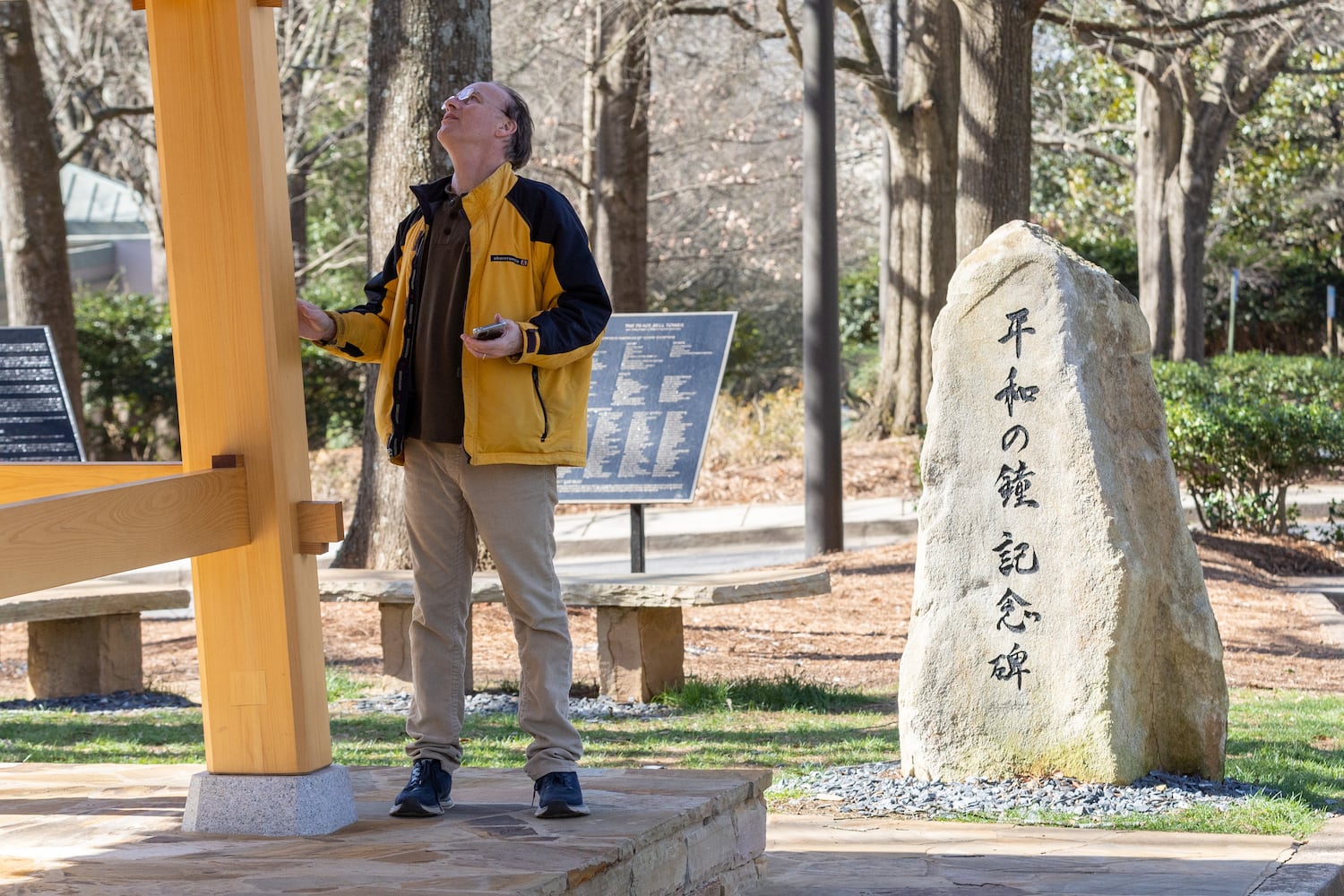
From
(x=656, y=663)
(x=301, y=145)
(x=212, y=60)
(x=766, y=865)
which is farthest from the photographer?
(x=301, y=145)

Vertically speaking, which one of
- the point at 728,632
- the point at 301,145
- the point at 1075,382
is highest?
the point at 301,145

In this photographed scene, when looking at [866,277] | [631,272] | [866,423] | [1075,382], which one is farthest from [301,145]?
[1075,382]

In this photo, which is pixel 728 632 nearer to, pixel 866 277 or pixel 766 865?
pixel 766 865

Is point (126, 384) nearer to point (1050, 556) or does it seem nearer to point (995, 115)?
point (995, 115)

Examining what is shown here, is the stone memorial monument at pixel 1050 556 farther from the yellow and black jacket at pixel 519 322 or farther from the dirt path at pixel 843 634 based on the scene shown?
the dirt path at pixel 843 634

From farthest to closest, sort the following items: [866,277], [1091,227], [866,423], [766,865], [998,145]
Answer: [1091,227] → [866,277] → [866,423] → [998,145] → [766,865]

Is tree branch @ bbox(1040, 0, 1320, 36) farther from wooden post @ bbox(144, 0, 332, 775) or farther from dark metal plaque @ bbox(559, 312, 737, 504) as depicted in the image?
wooden post @ bbox(144, 0, 332, 775)

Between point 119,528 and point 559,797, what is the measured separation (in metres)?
1.21

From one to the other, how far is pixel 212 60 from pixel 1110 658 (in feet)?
11.0

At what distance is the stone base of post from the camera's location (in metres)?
3.63

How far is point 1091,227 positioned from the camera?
31.5 meters

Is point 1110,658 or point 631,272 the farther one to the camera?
point 631,272

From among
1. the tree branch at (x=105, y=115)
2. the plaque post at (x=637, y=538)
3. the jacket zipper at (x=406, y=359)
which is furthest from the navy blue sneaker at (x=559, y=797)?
Answer: the tree branch at (x=105, y=115)

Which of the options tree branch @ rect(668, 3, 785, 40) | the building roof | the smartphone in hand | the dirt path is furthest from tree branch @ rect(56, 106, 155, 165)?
the building roof
